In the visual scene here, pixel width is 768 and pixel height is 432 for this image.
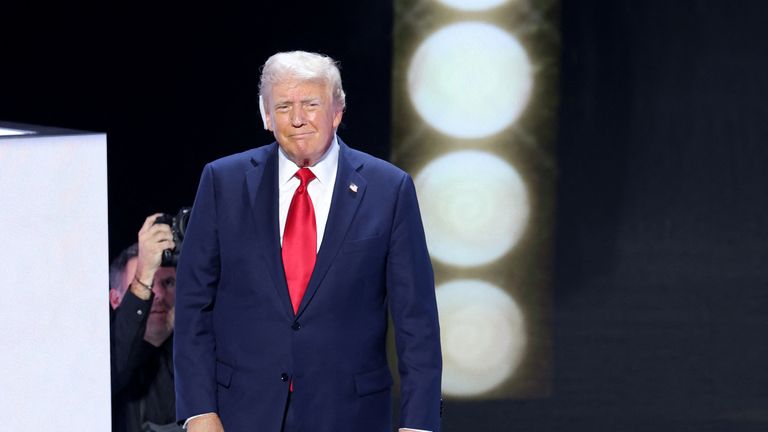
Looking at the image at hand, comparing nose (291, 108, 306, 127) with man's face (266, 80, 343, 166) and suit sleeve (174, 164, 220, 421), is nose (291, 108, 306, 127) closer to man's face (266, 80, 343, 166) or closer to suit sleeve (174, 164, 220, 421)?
man's face (266, 80, 343, 166)

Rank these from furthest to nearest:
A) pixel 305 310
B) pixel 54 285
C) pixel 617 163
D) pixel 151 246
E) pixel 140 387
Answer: pixel 617 163, pixel 140 387, pixel 151 246, pixel 305 310, pixel 54 285

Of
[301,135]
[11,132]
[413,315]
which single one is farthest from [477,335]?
[11,132]

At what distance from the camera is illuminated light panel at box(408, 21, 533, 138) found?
343cm

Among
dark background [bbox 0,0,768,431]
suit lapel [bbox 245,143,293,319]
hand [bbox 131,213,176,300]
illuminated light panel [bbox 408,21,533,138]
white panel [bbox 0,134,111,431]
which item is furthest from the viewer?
illuminated light panel [bbox 408,21,533,138]

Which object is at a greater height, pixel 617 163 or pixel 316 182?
pixel 617 163

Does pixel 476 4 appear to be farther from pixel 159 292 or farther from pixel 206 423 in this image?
pixel 206 423

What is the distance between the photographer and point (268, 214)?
1.75 meters

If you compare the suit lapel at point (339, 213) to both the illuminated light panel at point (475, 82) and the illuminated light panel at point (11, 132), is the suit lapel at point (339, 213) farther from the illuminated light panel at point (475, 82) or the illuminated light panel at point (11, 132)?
→ the illuminated light panel at point (475, 82)

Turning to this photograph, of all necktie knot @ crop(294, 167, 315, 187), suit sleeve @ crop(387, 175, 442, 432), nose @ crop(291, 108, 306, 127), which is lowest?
suit sleeve @ crop(387, 175, 442, 432)

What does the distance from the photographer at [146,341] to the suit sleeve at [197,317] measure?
0.84 m

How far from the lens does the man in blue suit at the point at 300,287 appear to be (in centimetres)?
172

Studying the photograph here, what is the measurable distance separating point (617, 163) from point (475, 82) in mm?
489

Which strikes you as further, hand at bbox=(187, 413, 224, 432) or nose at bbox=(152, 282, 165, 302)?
nose at bbox=(152, 282, 165, 302)

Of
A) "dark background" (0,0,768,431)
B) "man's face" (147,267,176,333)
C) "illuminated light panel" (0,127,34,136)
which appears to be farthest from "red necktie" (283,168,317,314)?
"dark background" (0,0,768,431)
